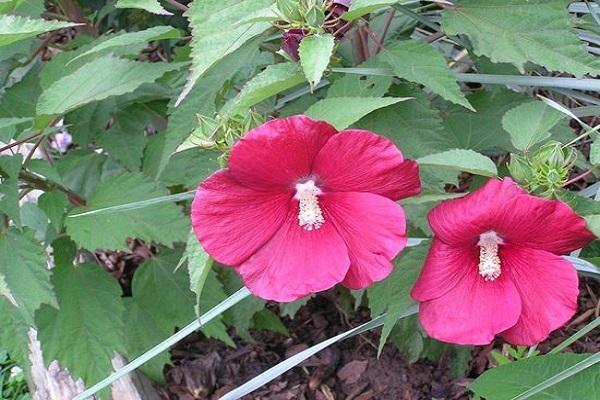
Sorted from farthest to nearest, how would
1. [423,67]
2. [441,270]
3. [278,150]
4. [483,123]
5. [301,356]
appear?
1. [483,123]
2. [301,356]
3. [423,67]
4. [441,270]
5. [278,150]

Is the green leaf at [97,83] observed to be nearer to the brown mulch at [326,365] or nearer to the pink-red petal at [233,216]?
the pink-red petal at [233,216]

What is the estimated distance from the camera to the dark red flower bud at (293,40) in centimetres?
91

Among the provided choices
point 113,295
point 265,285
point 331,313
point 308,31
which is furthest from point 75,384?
point 308,31

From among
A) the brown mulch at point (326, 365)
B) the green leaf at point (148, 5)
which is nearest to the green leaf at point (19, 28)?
the green leaf at point (148, 5)

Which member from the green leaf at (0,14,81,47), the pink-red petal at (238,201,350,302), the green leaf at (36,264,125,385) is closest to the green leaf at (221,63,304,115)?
the pink-red petal at (238,201,350,302)

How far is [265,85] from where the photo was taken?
844 mm

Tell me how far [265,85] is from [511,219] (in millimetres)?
279

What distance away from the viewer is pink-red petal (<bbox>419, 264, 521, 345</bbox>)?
868 mm

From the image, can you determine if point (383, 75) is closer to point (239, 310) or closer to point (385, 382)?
point (239, 310)

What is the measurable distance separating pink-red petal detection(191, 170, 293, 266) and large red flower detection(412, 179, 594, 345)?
16 cm

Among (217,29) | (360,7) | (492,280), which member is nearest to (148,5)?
(217,29)

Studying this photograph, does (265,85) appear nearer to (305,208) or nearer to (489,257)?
(305,208)

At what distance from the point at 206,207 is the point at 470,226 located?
262mm

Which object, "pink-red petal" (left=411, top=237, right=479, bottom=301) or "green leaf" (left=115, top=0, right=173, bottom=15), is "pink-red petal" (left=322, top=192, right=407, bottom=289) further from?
"green leaf" (left=115, top=0, right=173, bottom=15)
